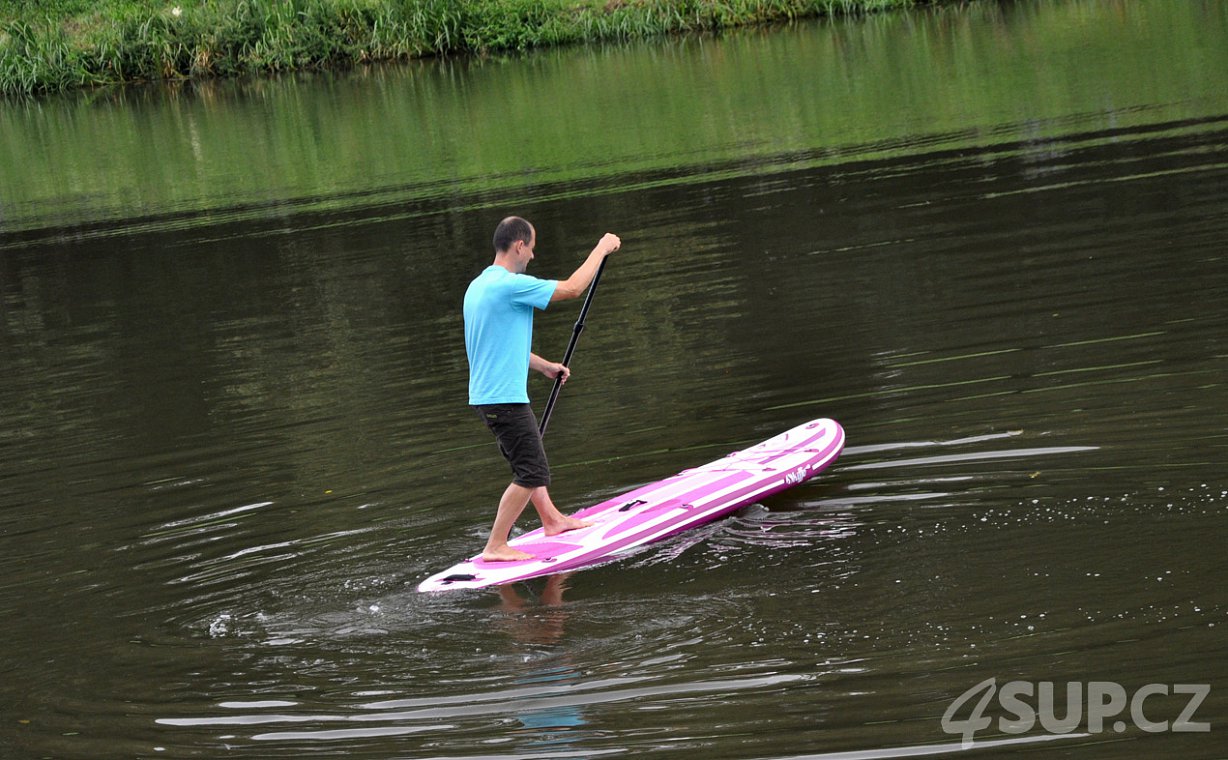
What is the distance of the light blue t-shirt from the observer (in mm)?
8109

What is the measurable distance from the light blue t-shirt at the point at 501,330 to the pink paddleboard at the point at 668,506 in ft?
2.86

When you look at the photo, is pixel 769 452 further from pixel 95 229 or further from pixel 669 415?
pixel 95 229

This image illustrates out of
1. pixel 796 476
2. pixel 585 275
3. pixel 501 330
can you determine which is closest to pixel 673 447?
pixel 796 476

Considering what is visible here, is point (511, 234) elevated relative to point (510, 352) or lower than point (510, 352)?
elevated

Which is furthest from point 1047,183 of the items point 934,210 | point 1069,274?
point 1069,274

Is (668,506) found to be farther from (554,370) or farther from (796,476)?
(554,370)

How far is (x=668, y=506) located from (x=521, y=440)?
1.00m

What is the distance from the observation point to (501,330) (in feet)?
27.0

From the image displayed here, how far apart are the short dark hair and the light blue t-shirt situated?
14 centimetres

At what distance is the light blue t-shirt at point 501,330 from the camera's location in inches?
319

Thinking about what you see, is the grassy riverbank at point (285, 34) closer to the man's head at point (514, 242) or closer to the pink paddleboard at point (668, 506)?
the pink paddleboard at point (668, 506)

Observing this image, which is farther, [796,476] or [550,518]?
[796,476]

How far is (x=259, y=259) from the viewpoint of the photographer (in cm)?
2055

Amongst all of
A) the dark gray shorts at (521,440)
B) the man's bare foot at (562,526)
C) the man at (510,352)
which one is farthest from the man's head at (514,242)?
the man's bare foot at (562,526)
